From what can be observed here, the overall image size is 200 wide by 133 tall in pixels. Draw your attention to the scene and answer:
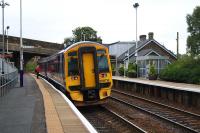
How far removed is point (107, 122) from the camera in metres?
15.0

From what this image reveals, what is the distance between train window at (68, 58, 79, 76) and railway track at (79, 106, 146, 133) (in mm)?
1895

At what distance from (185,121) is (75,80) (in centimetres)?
556

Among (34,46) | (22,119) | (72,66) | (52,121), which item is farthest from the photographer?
(34,46)

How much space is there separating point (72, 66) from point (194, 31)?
1232 inches

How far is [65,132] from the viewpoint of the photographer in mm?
9398

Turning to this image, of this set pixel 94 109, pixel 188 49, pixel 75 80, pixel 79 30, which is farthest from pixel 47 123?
pixel 79 30

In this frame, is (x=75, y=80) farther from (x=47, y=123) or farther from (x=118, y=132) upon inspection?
(x=47, y=123)

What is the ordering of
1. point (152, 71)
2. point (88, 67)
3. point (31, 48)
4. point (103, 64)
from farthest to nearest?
point (31, 48) → point (152, 71) → point (103, 64) → point (88, 67)

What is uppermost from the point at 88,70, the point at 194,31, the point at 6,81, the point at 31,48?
the point at 194,31

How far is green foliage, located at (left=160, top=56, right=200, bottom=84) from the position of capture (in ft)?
103

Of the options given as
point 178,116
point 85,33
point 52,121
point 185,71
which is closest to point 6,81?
point 178,116

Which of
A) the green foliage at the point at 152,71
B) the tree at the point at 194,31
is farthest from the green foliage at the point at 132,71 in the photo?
the tree at the point at 194,31

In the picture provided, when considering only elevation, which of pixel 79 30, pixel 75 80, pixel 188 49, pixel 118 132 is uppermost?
pixel 79 30

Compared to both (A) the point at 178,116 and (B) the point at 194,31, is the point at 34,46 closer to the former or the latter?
(B) the point at 194,31
